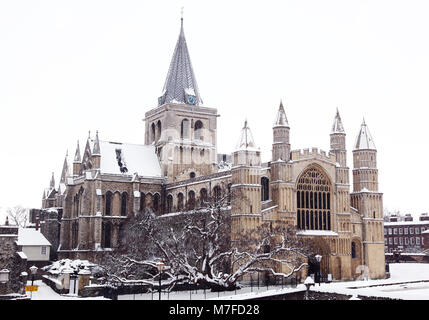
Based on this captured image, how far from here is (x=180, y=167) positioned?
245 feet

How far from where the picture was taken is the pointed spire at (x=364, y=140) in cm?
6066

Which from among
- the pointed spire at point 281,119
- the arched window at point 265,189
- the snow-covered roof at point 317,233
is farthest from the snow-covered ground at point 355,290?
the pointed spire at point 281,119

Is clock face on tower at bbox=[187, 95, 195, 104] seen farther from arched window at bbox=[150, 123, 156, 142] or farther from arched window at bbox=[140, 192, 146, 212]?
arched window at bbox=[140, 192, 146, 212]

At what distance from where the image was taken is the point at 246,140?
5234 cm

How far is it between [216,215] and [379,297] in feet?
59.5

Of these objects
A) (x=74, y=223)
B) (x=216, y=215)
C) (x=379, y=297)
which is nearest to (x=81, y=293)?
(x=216, y=215)

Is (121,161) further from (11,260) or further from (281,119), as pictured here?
(11,260)

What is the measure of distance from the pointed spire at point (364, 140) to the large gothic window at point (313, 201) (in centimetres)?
654

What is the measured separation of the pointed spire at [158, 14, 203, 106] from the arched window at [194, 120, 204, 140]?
2927 mm

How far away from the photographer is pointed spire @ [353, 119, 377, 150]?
6066cm

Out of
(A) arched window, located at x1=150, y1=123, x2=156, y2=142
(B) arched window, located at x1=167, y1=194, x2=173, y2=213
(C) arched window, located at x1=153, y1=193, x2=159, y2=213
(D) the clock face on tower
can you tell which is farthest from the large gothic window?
(A) arched window, located at x1=150, y1=123, x2=156, y2=142

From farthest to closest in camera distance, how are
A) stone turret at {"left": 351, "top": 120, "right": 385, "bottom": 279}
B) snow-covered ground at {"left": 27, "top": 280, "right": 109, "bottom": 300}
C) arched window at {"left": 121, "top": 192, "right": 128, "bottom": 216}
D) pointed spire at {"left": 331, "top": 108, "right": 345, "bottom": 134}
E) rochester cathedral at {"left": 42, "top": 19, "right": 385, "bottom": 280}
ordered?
arched window at {"left": 121, "top": 192, "right": 128, "bottom": 216} < pointed spire at {"left": 331, "top": 108, "right": 345, "bottom": 134} < stone turret at {"left": 351, "top": 120, "right": 385, "bottom": 279} < rochester cathedral at {"left": 42, "top": 19, "right": 385, "bottom": 280} < snow-covered ground at {"left": 27, "top": 280, "right": 109, "bottom": 300}

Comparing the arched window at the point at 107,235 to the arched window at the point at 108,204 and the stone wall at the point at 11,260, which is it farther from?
the stone wall at the point at 11,260

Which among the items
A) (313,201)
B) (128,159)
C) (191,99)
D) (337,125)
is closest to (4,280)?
(313,201)
